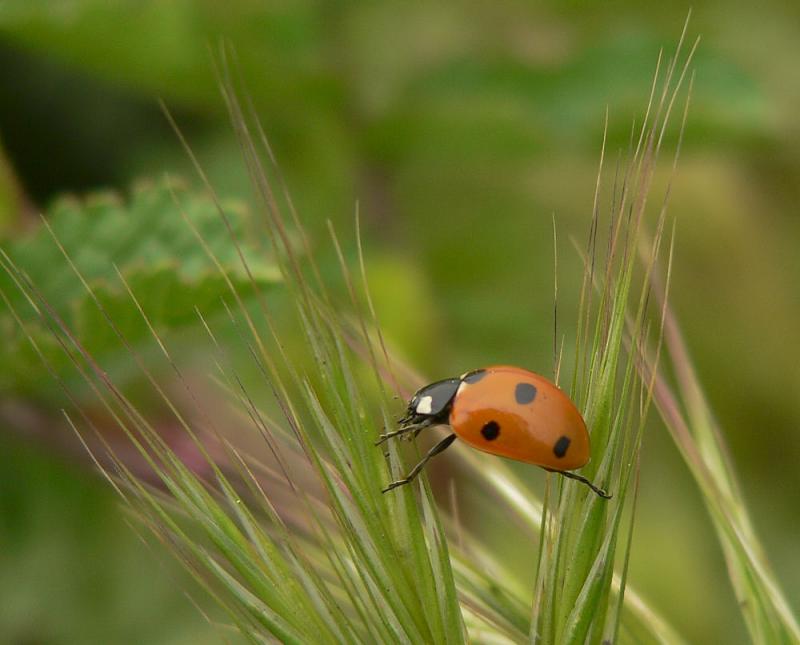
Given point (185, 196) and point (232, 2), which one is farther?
point (232, 2)

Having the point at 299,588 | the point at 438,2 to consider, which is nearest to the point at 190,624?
the point at 299,588

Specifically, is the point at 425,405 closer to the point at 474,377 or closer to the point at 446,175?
the point at 474,377

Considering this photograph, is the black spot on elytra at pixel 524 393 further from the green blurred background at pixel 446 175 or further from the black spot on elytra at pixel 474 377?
the green blurred background at pixel 446 175

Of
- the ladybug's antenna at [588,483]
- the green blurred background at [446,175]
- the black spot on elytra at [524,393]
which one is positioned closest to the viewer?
the ladybug's antenna at [588,483]

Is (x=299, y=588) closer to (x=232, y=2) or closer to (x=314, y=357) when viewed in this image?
(x=314, y=357)

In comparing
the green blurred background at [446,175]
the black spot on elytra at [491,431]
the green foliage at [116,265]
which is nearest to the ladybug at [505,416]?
the black spot on elytra at [491,431]

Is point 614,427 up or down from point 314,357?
down

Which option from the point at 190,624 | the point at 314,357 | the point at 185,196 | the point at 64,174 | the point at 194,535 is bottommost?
the point at 190,624
